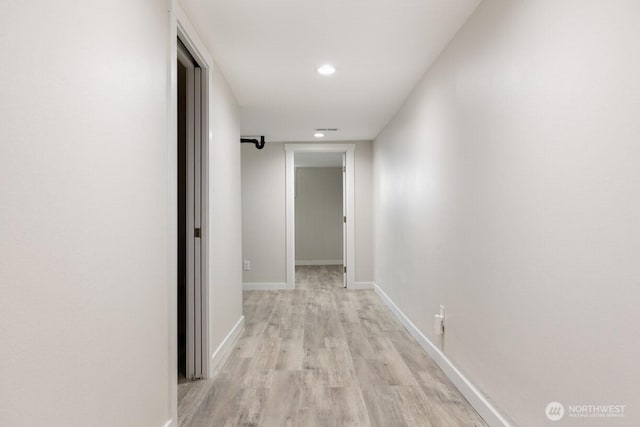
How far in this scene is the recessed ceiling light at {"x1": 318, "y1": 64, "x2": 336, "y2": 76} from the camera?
3.00m

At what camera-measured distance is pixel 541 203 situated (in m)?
1.58

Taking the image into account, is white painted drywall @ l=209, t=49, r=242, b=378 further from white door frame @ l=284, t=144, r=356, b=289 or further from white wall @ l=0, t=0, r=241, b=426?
white door frame @ l=284, t=144, r=356, b=289

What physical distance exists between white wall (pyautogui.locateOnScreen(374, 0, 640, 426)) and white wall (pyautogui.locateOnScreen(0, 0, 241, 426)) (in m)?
1.58

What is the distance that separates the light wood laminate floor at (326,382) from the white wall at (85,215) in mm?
528

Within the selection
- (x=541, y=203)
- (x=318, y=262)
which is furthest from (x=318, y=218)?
(x=541, y=203)

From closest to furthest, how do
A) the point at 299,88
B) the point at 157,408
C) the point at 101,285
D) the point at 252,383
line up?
1. the point at 101,285
2. the point at 157,408
3. the point at 252,383
4. the point at 299,88

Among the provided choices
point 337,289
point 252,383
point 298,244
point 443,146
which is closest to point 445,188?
point 443,146

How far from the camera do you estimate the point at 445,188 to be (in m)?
2.70

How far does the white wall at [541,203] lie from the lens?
46.1 inches

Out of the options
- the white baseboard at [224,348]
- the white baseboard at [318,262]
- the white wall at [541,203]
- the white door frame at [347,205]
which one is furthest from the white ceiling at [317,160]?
the white wall at [541,203]

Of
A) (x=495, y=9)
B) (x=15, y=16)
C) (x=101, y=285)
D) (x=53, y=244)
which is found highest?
(x=495, y=9)

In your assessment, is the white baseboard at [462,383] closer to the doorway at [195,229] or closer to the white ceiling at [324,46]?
the doorway at [195,229]

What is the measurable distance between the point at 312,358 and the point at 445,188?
1605mm

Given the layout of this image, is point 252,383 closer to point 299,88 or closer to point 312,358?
point 312,358
